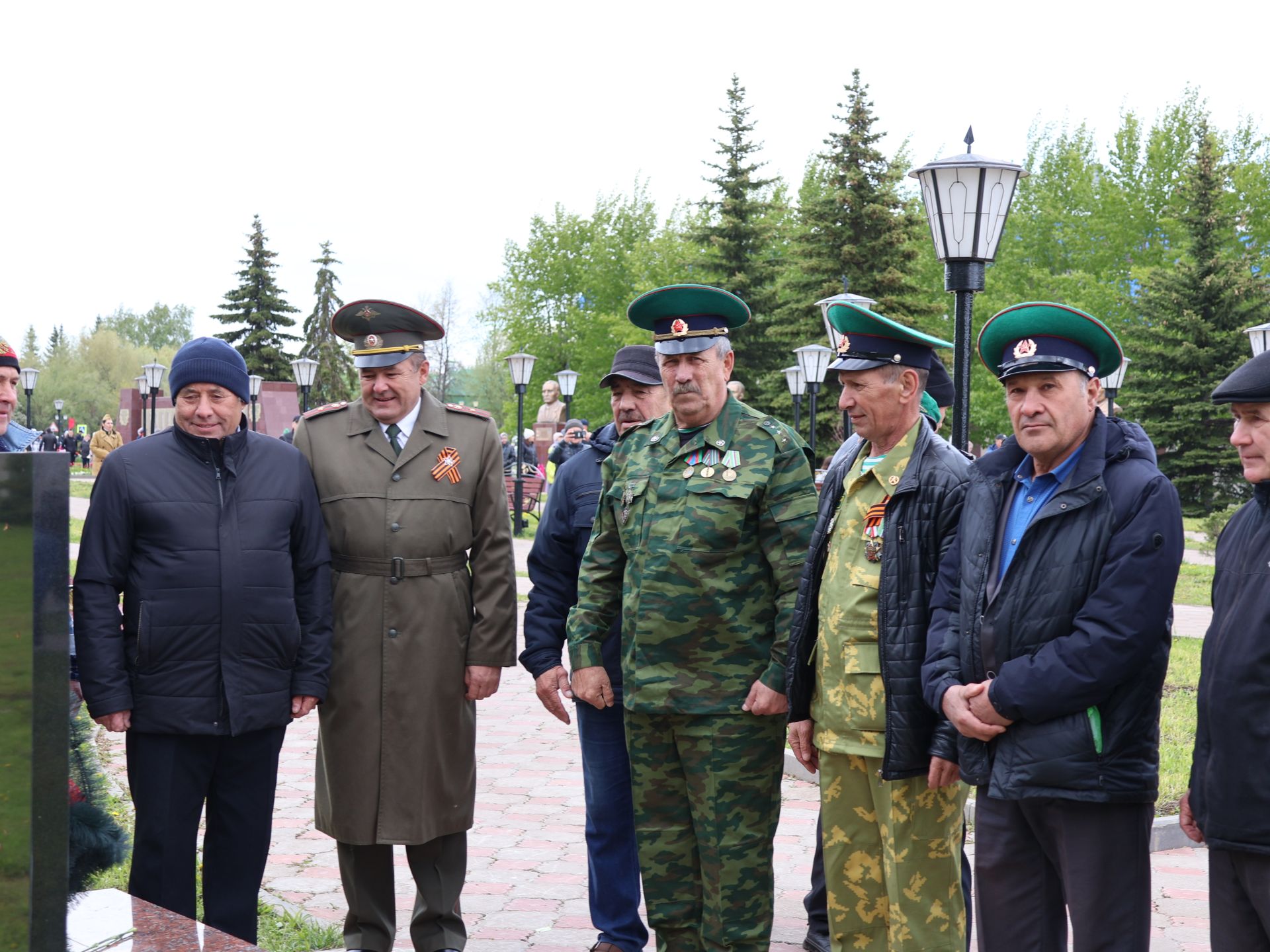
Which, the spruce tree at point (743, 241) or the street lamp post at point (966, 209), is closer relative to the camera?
the street lamp post at point (966, 209)

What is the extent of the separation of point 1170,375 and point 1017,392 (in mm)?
27219

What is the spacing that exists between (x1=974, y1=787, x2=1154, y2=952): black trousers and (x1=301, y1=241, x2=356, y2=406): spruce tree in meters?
58.4

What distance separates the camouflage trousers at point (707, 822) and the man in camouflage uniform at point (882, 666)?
177 mm

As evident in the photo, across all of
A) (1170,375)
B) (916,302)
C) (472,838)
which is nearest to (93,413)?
(916,302)

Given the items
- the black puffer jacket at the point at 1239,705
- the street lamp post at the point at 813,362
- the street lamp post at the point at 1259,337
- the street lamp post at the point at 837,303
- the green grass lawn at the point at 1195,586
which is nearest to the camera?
the black puffer jacket at the point at 1239,705

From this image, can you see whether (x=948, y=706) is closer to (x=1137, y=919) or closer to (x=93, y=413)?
(x=1137, y=919)

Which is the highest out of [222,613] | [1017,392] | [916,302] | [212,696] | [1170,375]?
[916,302]

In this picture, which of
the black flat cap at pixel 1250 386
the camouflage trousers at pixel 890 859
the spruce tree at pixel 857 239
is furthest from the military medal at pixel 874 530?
the spruce tree at pixel 857 239

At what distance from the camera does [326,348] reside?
209 feet

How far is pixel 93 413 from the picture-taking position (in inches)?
3369

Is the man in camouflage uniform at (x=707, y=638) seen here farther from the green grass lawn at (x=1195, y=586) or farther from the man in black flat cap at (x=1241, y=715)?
the green grass lawn at (x=1195, y=586)

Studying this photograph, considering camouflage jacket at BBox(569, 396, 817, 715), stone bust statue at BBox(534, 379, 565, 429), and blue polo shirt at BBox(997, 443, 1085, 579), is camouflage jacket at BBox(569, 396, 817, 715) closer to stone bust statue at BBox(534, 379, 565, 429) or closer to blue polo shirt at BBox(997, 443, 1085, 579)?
blue polo shirt at BBox(997, 443, 1085, 579)

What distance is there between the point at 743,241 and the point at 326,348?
100 ft

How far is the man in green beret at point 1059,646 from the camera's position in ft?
10.3
